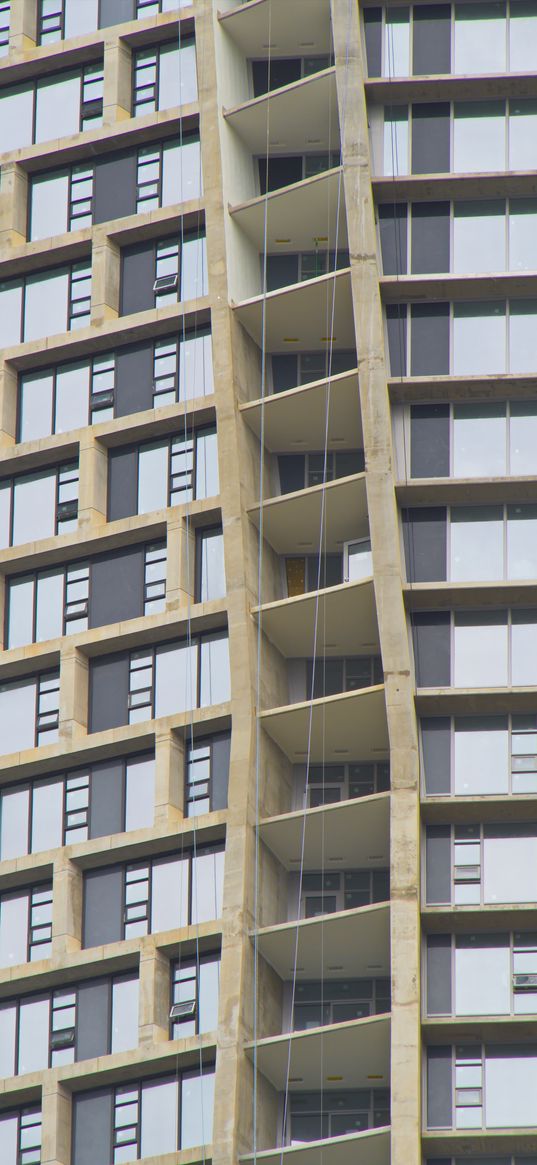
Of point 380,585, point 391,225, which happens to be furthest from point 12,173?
point 380,585

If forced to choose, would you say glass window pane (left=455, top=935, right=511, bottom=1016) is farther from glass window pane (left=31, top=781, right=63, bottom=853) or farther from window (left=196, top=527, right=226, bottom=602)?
window (left=196, top=527, right=226, bottom=602)

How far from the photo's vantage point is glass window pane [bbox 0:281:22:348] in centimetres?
6322

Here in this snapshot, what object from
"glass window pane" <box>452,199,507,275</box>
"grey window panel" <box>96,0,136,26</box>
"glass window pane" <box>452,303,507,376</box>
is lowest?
"glass window pane" <box>452,303,507,376</box>

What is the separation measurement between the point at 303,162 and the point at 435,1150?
23722 mm

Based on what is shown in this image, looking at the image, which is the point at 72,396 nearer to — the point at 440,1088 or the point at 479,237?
the point at 479,237

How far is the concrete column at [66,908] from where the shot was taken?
57562 millimetres

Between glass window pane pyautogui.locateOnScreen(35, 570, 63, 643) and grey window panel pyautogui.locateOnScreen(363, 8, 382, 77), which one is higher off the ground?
grey window panel pyautogui.locateOnScreen(363, 8, 382, 77)

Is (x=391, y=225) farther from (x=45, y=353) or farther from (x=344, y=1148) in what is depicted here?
(x=344, y=1148)

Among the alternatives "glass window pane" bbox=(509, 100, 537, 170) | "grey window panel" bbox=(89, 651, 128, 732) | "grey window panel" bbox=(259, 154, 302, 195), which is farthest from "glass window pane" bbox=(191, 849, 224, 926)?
"glass window pane" bbox=(509, 100, 537, 170)

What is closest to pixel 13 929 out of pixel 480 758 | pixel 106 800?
pixel 106 800

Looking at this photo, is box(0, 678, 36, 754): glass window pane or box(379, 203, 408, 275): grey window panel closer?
box(379, 203, 408, 275): grey window panel

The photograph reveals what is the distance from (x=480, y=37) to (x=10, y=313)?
13138 mm

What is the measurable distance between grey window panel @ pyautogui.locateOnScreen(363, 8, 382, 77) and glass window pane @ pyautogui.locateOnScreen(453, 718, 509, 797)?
1555 cm

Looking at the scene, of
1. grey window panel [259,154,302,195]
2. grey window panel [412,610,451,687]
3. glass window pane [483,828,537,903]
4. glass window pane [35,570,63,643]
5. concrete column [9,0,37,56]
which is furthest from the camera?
concrete column [9,0,37,56]
